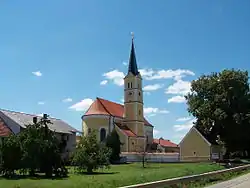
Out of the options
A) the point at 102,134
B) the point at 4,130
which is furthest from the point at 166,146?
the point at 4,130

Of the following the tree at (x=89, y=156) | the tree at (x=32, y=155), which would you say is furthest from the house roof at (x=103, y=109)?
the tree at (x=32, y=155)

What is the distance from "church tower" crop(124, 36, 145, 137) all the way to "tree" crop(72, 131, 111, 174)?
4351cm

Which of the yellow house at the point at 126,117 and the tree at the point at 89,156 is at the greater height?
the yellow house at the point at 126,117

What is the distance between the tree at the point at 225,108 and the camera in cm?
5800

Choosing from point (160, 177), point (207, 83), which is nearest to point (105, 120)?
point (207, 83)

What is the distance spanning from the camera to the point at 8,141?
33344mm

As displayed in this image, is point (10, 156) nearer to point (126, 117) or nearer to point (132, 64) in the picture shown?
point (126, 117)

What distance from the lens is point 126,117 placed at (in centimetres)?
8675

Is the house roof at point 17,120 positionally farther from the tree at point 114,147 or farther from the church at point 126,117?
the church at point 126,117

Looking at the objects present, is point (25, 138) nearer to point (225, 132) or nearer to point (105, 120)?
point (225, 132)

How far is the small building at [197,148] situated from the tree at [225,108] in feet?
5.04

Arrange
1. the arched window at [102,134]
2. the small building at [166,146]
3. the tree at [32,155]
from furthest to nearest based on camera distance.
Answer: the small building at [166,146]
the arched window at [102,134]
the tree at [32,155]

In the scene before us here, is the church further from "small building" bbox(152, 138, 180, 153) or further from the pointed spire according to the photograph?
"small building" bbox(152, 138, 180, 153)

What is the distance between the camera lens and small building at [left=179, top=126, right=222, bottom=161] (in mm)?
61688
